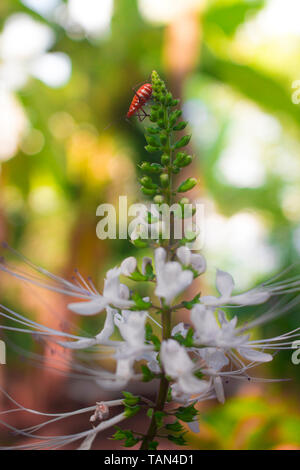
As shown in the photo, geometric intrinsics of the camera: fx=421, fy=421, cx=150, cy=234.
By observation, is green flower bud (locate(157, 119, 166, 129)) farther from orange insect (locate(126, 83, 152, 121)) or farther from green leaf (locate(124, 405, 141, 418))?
green leaf (locate(124, 405, 141, 418))

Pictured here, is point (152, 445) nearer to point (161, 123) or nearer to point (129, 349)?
point (129, 349)

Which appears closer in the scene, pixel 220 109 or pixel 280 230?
pixel 280 230

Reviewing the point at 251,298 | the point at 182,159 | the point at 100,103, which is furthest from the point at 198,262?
the point at 100,103

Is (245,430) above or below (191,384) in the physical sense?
below

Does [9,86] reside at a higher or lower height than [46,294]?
higher

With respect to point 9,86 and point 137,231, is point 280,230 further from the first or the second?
point 137,231
